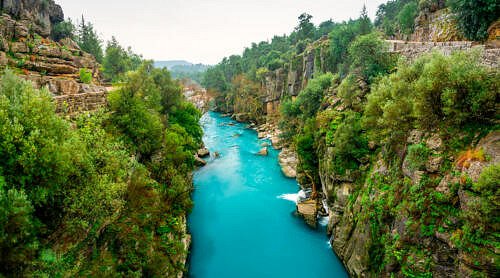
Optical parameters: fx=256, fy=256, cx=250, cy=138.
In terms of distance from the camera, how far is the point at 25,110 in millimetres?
8953

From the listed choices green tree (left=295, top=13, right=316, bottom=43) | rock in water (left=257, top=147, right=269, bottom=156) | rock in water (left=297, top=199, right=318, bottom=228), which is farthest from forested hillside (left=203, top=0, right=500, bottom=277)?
green tree (left=295, top=13, right=316, bottom=43)

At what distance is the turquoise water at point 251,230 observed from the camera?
1953cm

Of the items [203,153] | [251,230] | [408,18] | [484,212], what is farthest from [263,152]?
[484,212]

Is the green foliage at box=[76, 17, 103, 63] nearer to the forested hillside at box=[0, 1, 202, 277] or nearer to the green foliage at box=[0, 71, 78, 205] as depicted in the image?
the forested hillside at box=[0, 1, 202, 277]

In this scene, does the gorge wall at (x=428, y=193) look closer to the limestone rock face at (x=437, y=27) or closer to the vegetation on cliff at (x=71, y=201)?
the limestone rock face at (x=437, y=27)

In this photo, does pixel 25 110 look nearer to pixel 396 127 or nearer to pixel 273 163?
pixel 396 127

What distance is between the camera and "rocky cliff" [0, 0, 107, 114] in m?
18.0

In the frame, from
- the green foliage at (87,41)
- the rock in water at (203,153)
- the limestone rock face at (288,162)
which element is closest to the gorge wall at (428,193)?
the limestone rock face at (288,162)

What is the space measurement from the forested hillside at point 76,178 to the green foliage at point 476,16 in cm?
2384

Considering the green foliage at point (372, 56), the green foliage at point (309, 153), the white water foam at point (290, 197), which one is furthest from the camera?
the white water foam at point (290, 197)

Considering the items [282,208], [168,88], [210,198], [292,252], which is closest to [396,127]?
[292,252]

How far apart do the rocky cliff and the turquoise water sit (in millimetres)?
14365

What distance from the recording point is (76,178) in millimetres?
10477

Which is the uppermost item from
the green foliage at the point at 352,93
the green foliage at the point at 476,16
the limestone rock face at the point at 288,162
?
the green foliage at the point at 476,16
